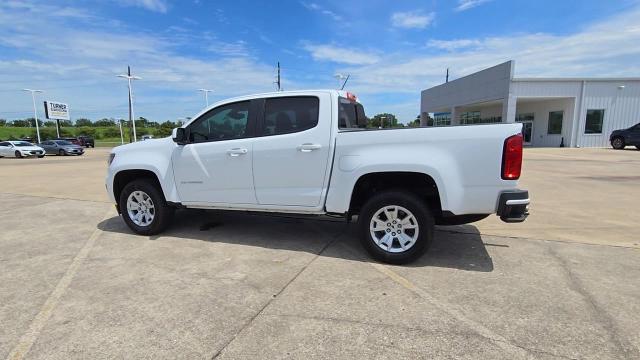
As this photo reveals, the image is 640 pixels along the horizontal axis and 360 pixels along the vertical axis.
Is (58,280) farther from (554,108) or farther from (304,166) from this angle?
(554,108)

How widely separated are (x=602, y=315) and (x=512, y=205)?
44.5 inches

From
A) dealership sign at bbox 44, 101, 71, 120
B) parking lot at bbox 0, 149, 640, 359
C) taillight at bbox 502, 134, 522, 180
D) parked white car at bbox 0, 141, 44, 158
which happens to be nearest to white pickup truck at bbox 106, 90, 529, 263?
taillight at bbox 502, 134, 522, 180

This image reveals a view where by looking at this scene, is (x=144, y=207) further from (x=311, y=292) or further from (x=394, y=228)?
(x=394, y=228)

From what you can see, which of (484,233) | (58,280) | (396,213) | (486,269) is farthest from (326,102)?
(58,280)

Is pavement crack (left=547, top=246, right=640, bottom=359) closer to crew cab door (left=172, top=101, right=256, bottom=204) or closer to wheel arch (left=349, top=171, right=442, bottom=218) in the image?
wheel arch (left=349, top=171, right=442, bottom=218)

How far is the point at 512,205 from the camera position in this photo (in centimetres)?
369

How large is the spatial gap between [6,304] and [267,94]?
3382 mm

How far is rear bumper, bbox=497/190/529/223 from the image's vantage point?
369 centimetres

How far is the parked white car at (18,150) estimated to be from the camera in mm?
29375

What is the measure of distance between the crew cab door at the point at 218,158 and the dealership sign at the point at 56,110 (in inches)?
2355

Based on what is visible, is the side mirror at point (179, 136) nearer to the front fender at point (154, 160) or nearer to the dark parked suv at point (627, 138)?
the front fender at point (154, 160)

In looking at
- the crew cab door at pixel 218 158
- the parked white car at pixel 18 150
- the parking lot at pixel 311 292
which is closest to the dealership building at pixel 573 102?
the parking lot at pixel 311 292

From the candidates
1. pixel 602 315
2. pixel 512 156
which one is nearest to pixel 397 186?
pixel 512 156

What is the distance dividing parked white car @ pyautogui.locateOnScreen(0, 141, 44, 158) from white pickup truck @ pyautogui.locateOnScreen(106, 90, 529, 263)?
31.0m
